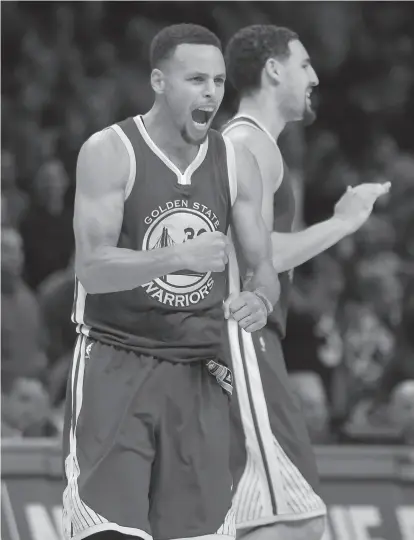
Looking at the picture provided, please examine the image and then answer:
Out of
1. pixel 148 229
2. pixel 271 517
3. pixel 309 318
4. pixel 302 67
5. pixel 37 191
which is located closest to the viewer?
pixel 148 229

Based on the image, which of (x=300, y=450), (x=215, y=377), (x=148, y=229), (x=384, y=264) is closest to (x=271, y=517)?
(x=300, y=450)

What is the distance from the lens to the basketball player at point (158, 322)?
3510 millimetres

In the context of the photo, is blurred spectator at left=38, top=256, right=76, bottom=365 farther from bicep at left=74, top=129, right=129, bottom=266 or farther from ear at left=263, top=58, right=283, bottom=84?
bicep at left=74, top=129, right=129, bottom=266

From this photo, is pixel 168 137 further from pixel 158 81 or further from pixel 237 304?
pixel 237 304

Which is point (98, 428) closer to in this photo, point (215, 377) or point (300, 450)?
point (215, 377)

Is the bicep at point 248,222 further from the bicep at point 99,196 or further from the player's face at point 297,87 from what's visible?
the player's face at point 297,87

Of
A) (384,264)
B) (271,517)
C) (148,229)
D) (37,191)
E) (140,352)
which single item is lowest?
(271,517)

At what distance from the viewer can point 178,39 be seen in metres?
3.64

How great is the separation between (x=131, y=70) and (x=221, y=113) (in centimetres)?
77

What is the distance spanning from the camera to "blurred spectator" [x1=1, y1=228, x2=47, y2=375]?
7059mm

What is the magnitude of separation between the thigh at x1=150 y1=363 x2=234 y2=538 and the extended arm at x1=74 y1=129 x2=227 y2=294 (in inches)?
13.9

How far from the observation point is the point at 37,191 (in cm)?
875

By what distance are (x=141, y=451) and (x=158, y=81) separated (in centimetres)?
104

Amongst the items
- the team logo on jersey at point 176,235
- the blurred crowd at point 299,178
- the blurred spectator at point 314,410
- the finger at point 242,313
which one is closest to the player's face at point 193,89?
the team logo on jersey at point 176,235
